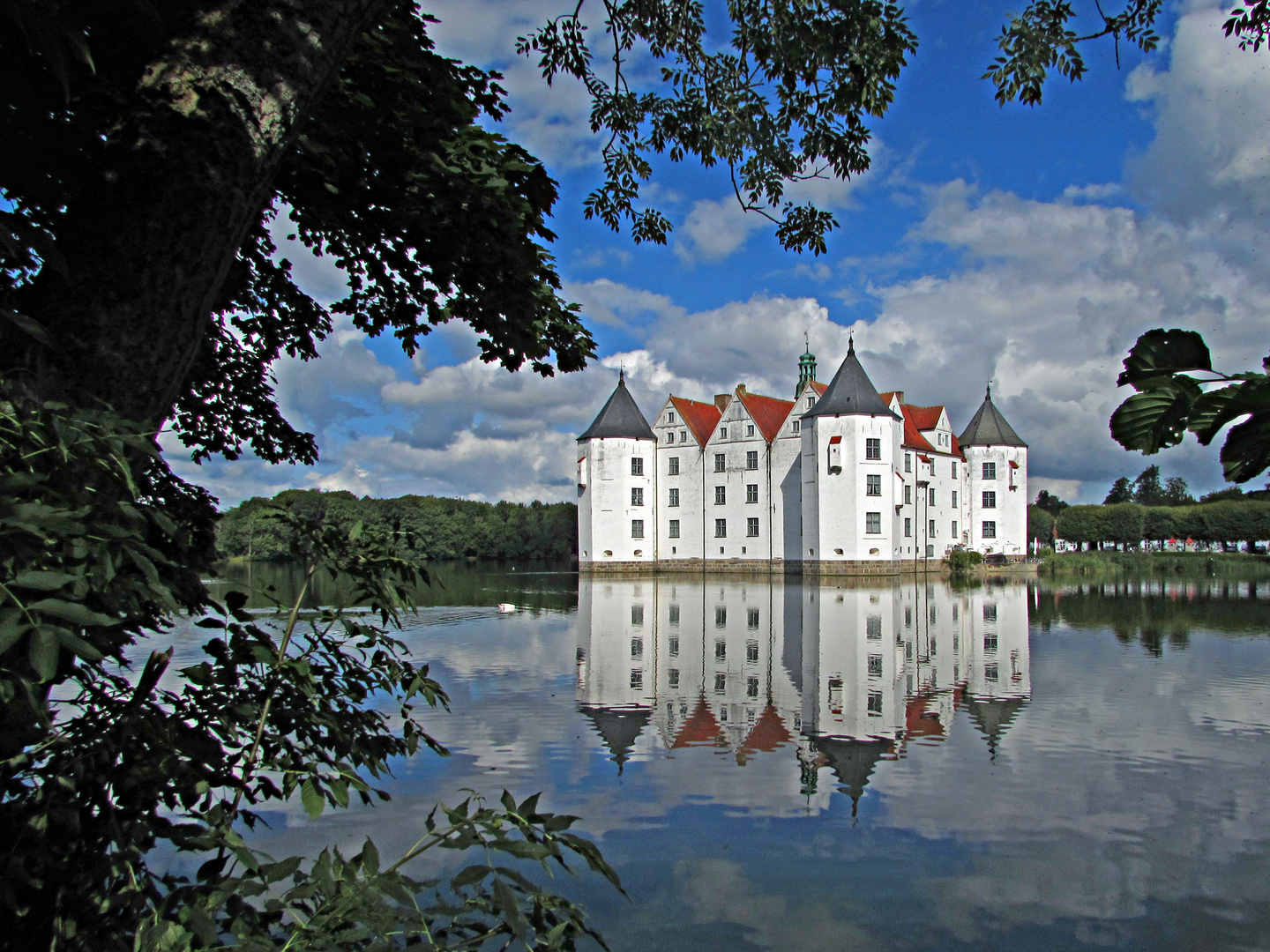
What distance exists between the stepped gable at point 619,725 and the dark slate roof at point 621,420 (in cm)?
4327

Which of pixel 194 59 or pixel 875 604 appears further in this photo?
pixel 875 604

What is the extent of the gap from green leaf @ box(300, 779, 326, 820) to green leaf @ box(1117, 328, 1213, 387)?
199 centimetres

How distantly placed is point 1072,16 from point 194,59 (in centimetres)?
418

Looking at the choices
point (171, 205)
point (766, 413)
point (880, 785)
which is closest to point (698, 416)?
point (766, 413)

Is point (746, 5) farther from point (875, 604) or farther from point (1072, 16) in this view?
point (875, 604)

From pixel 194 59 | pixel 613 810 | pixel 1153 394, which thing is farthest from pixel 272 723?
pixel 613 810

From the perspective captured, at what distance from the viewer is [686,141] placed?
19.0ft

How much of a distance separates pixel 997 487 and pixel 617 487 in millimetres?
23266

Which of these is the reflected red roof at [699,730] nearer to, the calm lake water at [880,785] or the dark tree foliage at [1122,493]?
the calm lake water at [880,785]

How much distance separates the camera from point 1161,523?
244 ft

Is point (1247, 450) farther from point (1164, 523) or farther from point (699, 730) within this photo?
point (1164, 523)

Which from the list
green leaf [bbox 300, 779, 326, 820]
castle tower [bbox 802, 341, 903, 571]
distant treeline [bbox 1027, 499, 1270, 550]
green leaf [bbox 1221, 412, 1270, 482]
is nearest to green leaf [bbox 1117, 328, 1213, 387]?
green leaf [bbox 1221, 412, 1270, 482]

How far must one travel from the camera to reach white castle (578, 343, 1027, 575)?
149 ft

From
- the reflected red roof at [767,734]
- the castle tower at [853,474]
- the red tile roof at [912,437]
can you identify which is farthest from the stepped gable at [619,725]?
the red tile roof at [912,437]
